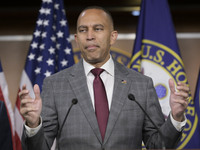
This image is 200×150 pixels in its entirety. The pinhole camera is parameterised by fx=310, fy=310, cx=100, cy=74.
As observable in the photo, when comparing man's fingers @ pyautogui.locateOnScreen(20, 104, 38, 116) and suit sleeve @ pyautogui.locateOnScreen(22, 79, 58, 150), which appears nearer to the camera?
man's fingers @ pyautogui.locateOnScreen(20, 104, 38, 116)

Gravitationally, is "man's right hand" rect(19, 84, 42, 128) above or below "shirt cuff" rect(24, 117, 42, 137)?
above

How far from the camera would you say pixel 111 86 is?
199cm

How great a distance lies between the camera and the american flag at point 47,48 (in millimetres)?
3242

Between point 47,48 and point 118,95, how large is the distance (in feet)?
5.20

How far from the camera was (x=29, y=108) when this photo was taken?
150cm

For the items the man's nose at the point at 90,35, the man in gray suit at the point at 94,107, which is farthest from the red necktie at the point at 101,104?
the man's nose at the point at 90,35

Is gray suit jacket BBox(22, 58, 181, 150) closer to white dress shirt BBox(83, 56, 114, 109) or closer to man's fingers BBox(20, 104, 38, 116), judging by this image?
white dress shirt BBox(83, 56, 114, 109)

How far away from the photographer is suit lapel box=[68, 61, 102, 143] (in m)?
1.80

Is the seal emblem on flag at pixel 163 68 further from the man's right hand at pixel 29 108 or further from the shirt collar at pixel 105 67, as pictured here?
the man's right hand at pixel 29 108

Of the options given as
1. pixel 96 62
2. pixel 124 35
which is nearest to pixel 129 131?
pixel 96 62

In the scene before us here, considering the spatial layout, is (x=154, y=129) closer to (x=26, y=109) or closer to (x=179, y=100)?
(x=179, y=100)

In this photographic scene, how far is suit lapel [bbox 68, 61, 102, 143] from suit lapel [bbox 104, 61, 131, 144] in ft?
0.28

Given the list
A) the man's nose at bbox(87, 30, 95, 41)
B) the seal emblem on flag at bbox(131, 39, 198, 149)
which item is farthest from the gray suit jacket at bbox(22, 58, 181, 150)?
the seal emblem on flag at bbox(131, 39, 198, 149)

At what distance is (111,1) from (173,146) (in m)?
2.36
